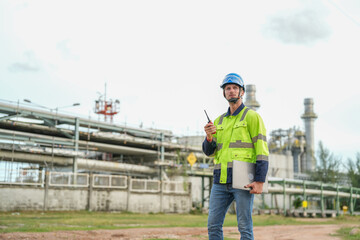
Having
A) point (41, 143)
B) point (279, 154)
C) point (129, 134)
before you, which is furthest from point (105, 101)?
point (279, 154)

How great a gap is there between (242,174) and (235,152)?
262 millimetres

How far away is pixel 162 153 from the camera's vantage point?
43594 millimetres

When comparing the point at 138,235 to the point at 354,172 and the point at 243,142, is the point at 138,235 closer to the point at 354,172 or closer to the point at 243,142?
the point at 243,142

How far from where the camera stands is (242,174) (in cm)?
450

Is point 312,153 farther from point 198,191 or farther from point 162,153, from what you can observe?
point 162,153

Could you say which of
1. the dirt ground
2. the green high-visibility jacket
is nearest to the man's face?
the green high-visibility jacket

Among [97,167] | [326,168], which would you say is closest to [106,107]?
[97,167]

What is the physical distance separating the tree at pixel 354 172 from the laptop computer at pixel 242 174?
51.1 m

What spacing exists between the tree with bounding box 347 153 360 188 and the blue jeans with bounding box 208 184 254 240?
51.0m

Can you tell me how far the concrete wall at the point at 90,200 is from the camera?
80.3ft

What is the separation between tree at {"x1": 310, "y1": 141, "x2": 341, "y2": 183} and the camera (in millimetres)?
55344

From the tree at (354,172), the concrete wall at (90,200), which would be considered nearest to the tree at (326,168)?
the tree at (354,172)

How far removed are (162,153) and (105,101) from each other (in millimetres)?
8532

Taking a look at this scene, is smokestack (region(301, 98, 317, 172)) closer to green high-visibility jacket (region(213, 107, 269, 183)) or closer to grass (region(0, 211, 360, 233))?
grass (region(0, 211, 360, 233))
